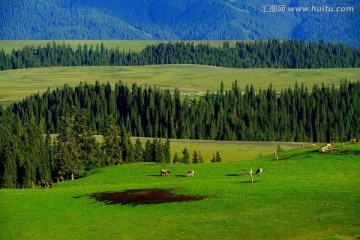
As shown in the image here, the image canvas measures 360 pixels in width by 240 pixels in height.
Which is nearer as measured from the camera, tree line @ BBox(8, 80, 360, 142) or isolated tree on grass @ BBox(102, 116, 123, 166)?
isolated tree on grass @ BBox(102, 116, 123, 166)

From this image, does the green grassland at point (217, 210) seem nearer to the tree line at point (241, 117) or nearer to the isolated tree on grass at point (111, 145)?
the isolated tree on grass at point (111, 145)

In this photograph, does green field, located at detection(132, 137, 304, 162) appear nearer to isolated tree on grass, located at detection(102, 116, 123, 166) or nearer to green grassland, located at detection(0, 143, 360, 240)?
isolated tree on grass, located at detection(102, 116, 123, 166)

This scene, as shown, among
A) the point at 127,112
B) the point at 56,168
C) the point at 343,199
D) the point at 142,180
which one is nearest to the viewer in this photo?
the point at 343,199

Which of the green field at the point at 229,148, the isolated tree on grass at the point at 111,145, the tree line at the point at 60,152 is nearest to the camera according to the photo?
the tree line at the point at 60,152

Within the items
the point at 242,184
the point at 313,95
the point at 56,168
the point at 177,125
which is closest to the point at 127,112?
Result: the point at 177,125

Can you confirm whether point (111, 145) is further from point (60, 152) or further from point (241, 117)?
point (241, 117)

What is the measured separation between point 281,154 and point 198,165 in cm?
1086

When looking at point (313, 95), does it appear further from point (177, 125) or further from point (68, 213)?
point (68, 213)

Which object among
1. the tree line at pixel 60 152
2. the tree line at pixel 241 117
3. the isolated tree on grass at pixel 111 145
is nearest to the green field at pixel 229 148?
the tree line at pixel 241 117

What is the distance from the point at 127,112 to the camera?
649 ft

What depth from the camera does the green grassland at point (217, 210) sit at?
51.4 m

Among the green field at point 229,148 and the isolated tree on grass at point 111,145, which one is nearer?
the isolated tree on grass at point 111,145

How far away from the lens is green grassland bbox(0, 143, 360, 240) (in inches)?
2025

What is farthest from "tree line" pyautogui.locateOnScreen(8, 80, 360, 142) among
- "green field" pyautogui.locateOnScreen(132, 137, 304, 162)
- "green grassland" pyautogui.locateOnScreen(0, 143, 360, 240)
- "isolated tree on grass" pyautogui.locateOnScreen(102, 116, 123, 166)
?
"green grassland" pyautogui.locateOnScreen(0, 143, 360, 240)
